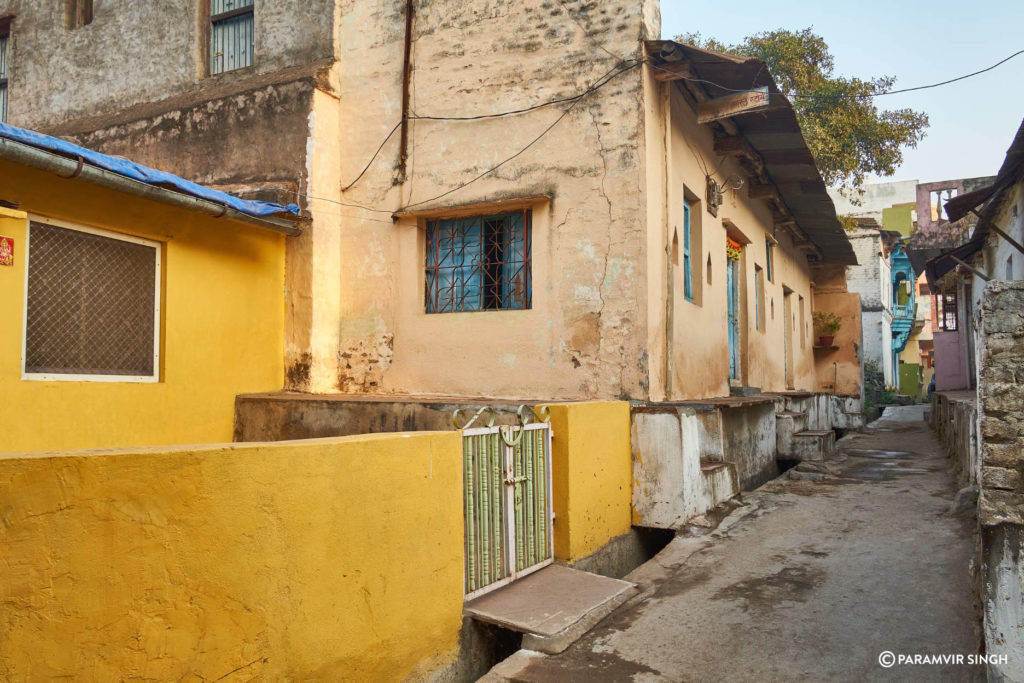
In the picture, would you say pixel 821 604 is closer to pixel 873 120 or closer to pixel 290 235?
pixel 290 235

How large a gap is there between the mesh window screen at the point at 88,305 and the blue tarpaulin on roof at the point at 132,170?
2.84 ft

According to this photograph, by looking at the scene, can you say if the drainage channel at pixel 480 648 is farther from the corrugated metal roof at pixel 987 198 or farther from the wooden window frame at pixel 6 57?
the wooden window frame at pixel 6 57

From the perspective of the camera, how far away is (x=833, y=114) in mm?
17344

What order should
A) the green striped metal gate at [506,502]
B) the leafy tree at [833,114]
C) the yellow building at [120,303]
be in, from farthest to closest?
1. the leafy tree at [833,114]
2. the yellow building at [120,303]
3. the green striped metal gate at [506,502]

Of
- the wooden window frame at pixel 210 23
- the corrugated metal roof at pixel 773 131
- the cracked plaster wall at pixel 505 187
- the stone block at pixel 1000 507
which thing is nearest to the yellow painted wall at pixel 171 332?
the cracked plaster wall at pixel 505 187

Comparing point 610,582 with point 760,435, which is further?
point 760,435

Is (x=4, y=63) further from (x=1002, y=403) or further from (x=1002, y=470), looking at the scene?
(x=1002, y=470)

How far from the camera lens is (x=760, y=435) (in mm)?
9148

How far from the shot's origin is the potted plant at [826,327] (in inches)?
754

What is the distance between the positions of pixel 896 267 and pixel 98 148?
3074 centimetres

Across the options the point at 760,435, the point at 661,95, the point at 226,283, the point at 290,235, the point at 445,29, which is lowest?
the point at 760,435

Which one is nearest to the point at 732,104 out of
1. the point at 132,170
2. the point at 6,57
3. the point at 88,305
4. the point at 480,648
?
the point at 132,170

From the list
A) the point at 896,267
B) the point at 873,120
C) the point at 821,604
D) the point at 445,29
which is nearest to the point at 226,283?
the point at 445,29

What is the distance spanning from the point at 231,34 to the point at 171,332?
15.1 ft
